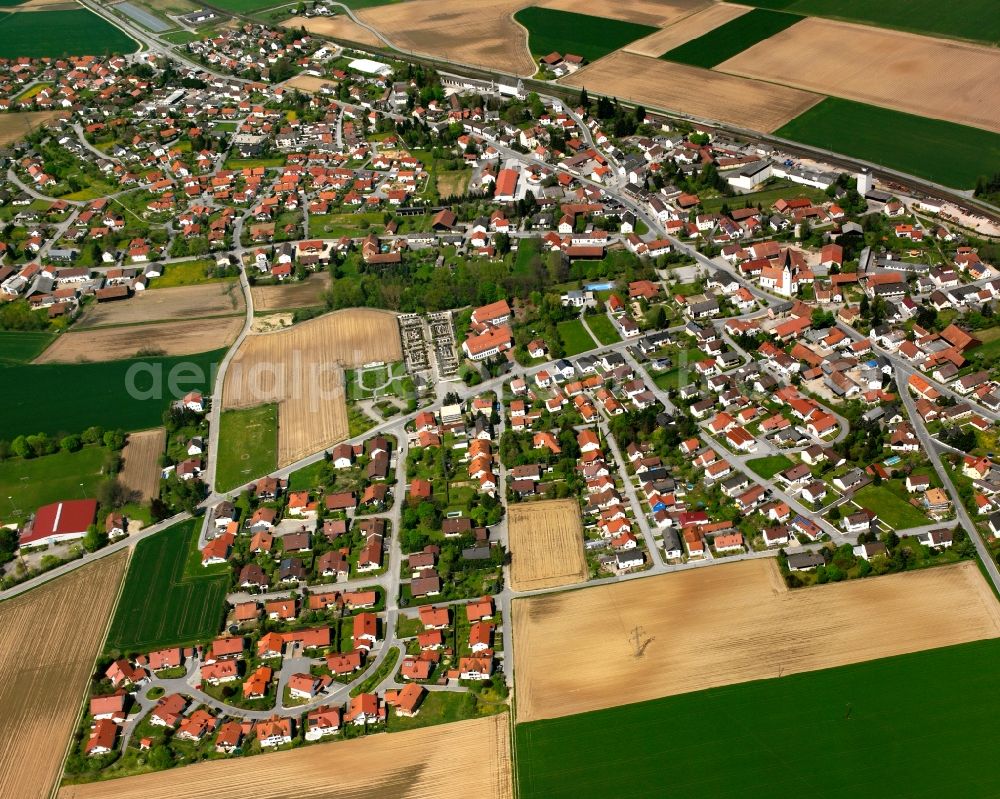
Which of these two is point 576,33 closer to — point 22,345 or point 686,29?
point 686,29

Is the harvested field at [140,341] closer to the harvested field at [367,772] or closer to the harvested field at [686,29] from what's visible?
the harvested field at [367,772]

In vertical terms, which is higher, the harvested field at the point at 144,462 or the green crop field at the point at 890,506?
the green crop field at the point at 890,506

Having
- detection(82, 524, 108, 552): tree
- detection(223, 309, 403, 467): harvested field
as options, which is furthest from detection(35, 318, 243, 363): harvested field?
detection(82, 524, 108, 552): tree

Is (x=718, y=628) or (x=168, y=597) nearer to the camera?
(x=718, y=628)

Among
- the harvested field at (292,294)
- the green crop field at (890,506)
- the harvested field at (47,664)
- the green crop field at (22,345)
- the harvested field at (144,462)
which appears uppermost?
the green crop field at (890,506)

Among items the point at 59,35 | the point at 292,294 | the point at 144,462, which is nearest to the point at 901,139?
the point at 292,294

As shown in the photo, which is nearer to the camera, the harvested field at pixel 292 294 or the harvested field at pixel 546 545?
the harvested field at pixel 546 545

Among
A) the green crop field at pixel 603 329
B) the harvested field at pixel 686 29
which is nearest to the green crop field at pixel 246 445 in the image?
the green crop field at pixel 603 329

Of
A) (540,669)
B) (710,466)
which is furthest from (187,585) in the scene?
(710,466)
